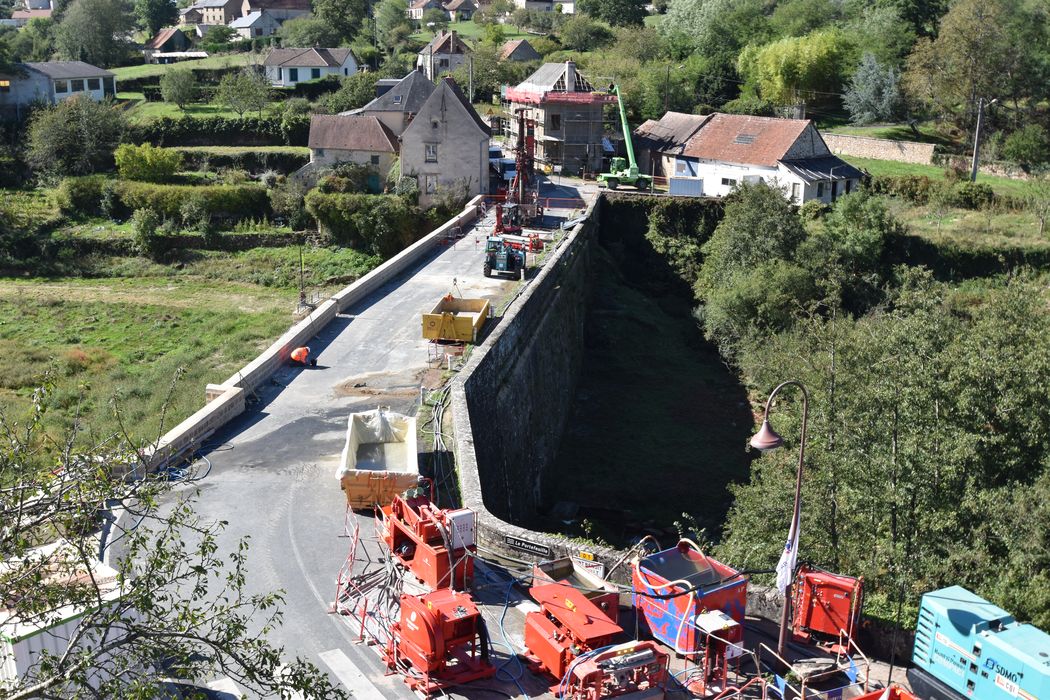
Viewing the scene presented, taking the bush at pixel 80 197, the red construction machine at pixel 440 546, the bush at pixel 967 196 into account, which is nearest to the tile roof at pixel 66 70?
the bush at pixel 80 197

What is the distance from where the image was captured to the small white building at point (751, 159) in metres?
42.3

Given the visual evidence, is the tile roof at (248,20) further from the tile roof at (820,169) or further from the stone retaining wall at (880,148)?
the tile roof at (820,169)

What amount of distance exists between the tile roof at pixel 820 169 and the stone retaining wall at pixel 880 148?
7.31 metres

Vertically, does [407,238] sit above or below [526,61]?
below

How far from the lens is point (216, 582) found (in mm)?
13562

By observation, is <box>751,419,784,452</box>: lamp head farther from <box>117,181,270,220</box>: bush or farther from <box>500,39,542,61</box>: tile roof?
<box>500,39,542,61</box>: tile roof

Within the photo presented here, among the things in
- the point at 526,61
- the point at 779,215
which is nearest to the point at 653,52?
the point at 526,61

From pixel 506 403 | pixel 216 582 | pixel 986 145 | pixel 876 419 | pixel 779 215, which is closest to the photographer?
pixel 216 582

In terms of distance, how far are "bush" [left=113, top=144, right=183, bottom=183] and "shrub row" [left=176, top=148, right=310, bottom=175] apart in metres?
3.51

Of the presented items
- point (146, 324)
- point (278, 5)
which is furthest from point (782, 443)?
point (278, 5)

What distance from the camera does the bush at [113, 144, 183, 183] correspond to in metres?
47.7

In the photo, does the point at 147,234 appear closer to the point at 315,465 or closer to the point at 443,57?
the point at 315,465

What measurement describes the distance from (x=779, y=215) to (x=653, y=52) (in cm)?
3826

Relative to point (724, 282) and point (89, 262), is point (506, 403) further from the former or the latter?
point (89, 262)
